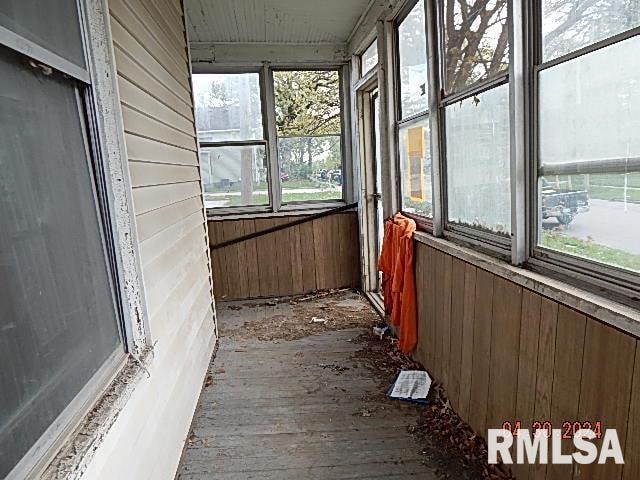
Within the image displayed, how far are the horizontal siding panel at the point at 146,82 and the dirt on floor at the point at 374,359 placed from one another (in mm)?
1893

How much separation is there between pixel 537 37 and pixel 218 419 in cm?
233

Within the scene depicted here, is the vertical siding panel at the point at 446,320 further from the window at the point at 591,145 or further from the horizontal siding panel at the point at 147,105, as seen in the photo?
the horizontal siding panel at the point at 147,105

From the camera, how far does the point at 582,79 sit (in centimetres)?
135

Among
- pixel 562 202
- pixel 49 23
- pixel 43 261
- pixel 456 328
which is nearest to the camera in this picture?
pixel 43 261

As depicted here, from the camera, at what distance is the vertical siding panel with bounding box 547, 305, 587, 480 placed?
1357mm

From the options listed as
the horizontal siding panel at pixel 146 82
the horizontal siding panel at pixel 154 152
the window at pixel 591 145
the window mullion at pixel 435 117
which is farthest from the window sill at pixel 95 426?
the window mullion at pixel 435 117

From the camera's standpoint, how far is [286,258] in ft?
15.4

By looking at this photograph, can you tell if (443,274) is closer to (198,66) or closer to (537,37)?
(537,37)

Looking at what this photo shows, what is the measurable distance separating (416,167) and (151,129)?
1650mm

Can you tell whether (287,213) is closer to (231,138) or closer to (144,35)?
(231,138)

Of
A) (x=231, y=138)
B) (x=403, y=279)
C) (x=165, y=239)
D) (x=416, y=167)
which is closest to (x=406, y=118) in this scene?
(x=416, y=167)

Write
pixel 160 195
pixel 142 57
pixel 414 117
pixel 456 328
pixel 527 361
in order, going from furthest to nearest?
pixel 414 117 < pixel 456 328 < pixel 160 195 < pixel 142 57 < pixel 527 361

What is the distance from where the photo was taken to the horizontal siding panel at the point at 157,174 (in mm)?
1732

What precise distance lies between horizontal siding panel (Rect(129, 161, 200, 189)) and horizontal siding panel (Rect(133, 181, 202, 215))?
0.02m
